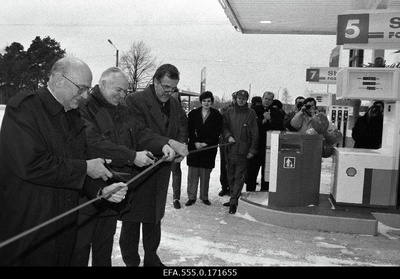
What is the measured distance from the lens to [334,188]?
602cm

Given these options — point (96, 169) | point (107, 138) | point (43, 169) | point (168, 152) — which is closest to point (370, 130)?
point (168, 152)

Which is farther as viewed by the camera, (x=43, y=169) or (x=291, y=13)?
(x=291, y=13)

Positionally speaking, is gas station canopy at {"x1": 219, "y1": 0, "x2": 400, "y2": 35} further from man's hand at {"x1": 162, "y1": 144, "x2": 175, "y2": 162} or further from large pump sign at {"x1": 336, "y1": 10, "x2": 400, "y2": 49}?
man's hand at {"x1": 162, "y1": 144, "x2": 175, "y2": 162}

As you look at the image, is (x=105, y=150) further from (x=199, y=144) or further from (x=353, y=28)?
(x=353, y=28)

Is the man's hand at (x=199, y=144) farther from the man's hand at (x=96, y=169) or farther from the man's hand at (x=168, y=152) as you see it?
the man's hand at (x=96, y=169)

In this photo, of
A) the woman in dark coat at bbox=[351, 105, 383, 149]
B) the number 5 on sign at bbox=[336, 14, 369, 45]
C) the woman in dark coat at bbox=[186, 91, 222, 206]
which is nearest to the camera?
the number 5 on sign at bbox=[336, 14, 369, 45]

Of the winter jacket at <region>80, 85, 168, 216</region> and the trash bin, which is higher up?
the winter jacket at <region>80, 85, 168, 216</region>

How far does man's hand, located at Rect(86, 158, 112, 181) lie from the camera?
2.44 meters

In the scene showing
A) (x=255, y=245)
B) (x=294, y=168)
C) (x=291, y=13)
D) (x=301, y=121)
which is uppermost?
(x=291, y=13)

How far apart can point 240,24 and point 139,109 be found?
8.53 metres

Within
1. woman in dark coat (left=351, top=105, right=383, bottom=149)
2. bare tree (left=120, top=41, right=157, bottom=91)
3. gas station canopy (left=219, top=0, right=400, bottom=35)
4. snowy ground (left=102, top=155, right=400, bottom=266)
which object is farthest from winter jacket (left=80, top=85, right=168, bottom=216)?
bare tree (left=120, top=41, right=157, bottom=91)

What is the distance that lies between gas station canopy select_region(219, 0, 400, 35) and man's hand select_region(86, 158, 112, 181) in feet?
22.8

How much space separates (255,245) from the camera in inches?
182

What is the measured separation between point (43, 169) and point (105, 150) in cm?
87
